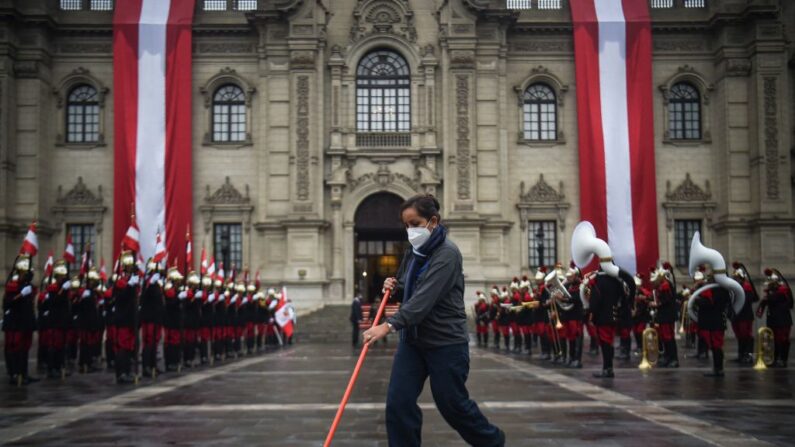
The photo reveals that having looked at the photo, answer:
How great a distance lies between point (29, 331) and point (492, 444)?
12737 mm

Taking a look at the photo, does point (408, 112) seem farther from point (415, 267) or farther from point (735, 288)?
point (415, 267)

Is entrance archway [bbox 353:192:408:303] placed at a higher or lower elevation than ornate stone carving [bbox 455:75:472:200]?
lower

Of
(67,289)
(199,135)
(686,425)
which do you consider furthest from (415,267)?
(199,135)

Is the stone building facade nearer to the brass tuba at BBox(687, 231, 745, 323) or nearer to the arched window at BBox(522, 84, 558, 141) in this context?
the arched window at BBox(522, 84, 558, 141)

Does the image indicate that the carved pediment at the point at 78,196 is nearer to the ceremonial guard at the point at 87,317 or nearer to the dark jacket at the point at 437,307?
the ceremonial guard at the point at 87,317

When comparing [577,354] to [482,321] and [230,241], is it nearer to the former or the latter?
[482,321]

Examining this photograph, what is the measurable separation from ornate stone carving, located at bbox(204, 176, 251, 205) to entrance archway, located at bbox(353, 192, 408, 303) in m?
5.63

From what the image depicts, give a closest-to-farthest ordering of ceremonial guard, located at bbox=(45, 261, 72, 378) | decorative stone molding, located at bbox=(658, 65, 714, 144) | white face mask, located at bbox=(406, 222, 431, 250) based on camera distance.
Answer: white face mask, located at bbox=(406, 222, 431, 250) → ceremonial guard, located at bbox=(45, 261, 72, 378) → decorative stone molding, located at bbox=(658, 65, 714, 144)

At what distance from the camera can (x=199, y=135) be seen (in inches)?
1698

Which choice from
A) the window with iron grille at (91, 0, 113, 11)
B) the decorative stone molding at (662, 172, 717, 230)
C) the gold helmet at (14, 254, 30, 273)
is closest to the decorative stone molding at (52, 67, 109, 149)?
the window with iron grille at (91, 0, 113, 11)

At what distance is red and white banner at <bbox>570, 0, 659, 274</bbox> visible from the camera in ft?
134

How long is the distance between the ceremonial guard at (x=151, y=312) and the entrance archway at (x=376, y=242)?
2524 cm

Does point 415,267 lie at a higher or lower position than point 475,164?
lower

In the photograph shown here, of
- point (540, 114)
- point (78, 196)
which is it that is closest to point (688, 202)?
point (540, 114)
